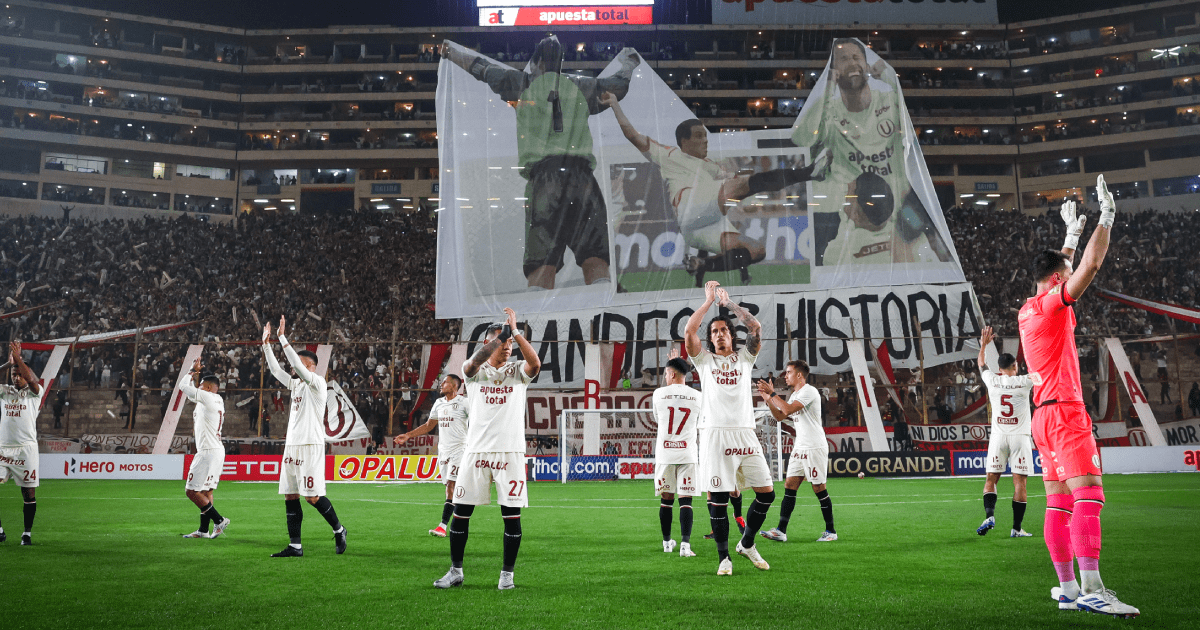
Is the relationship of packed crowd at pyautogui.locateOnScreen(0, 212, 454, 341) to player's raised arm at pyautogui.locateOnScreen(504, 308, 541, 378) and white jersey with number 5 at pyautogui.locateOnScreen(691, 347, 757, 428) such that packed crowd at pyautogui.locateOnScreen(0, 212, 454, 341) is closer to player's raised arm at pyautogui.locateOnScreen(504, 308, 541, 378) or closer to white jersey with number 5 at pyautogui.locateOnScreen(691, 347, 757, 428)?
white jersey with number 5 at pyautogui.locateOnScreen(691, 347, 757, 428)

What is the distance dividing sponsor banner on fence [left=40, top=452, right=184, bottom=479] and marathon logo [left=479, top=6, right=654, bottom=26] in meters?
39.7

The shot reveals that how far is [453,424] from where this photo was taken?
13414mm

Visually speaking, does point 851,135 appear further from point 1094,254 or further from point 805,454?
point 1094,254

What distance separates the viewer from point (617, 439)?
27.8 m

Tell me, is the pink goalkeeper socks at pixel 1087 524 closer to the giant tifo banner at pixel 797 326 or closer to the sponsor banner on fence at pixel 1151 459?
the sponsor banner on fence at pixel 1151 459

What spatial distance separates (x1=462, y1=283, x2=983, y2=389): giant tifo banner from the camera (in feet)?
97.6

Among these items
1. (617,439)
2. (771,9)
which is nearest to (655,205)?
(617,439)

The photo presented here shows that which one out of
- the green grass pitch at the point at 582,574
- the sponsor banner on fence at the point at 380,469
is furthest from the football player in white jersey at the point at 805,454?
the sponsor banner on fence at the point at 380,469

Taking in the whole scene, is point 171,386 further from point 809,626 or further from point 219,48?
point 219,48

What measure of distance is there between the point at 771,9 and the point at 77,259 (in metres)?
52.7

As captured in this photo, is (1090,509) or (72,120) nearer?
(1090,509)

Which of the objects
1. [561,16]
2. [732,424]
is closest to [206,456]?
[732,424]

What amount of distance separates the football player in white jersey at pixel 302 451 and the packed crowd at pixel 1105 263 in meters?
36.3

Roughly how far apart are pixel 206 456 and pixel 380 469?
1364 centimetres
